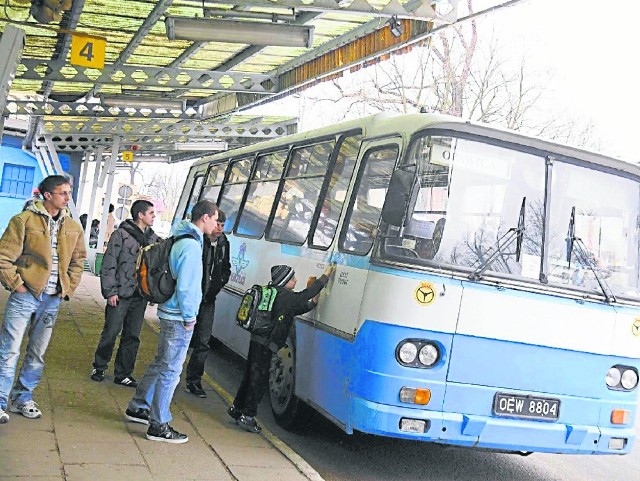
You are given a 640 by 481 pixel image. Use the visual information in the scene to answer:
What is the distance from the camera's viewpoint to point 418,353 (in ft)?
20.9

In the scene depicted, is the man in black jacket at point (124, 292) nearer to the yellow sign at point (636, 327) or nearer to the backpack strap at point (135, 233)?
the backpack strap at point (135, 233)

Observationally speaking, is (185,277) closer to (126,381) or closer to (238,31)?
(126,381)

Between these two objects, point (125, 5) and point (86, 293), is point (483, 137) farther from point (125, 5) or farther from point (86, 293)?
point (86, 293)

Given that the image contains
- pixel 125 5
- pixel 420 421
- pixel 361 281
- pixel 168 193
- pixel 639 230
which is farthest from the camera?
pixel 168 193

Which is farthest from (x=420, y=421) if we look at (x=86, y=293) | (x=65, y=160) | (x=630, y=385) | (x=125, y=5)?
(x=65, y=160)

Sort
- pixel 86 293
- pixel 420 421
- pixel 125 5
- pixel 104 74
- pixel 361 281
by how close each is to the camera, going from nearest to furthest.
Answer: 1. pixel 420 421
2. pixel 361 281
3. pixel 125 5
4. pixel 104 74
5. pixel 86 293

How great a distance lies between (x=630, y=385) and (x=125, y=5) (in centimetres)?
851

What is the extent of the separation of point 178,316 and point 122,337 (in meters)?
2.45

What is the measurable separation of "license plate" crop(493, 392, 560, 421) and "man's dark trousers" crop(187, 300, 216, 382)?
356 centimetres

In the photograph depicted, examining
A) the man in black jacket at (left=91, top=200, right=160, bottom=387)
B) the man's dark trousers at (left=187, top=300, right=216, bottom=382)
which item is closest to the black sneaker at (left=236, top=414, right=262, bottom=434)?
the man's dark trousers at (left=187, top=300, right=216, bottom=382)

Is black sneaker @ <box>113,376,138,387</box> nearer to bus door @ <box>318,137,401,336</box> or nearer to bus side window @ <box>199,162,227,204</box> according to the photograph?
bus door @ <box>318,137,401,336</box>

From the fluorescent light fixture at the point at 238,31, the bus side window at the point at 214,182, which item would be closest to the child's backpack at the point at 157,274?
the fluorescent light fixture at the point at 238,31

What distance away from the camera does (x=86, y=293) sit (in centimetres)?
1850

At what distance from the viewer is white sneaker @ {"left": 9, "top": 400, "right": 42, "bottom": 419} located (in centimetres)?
688
